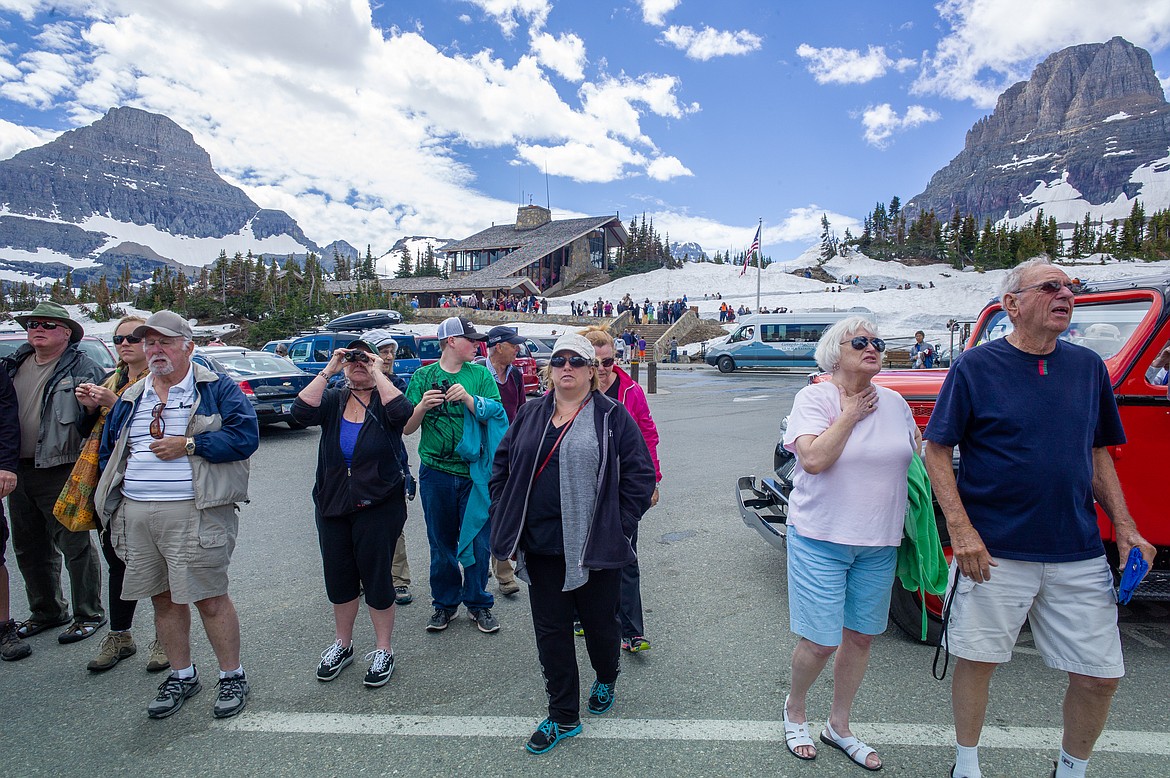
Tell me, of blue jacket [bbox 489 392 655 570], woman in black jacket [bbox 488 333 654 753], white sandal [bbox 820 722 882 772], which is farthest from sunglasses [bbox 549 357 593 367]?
white sandal [bbox 820 722 882 772]

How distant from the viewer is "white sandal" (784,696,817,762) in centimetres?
268

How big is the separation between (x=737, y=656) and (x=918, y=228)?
7637cm

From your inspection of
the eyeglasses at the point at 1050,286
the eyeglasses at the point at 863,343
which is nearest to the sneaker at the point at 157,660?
the eyeglasses at the point at 863,343

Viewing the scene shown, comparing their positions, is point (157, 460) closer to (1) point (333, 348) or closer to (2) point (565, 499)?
(2) point (565, 499)

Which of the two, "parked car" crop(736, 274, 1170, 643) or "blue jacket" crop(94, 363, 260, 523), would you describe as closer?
"blue jacket" crop(94, 363, 260, 523)

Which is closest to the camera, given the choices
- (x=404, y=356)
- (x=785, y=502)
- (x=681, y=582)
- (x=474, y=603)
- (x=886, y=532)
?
(x=886, y=532)

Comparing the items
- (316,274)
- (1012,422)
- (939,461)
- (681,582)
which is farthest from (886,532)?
(316,274)

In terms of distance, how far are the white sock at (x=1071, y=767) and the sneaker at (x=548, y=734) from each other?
1843 millimetres

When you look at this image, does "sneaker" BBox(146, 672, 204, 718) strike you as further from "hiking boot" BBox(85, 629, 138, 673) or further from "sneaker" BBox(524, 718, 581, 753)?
"sneaker" BBox(524, 718, 581, 753)

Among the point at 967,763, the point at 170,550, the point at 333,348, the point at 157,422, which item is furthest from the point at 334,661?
the point at 333,348

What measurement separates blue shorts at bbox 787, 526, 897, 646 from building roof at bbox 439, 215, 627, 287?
52788 millimetres

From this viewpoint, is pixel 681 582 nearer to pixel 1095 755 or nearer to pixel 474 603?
pixel 474 603

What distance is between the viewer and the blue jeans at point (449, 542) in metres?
3.84

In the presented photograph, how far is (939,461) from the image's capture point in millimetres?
2389
